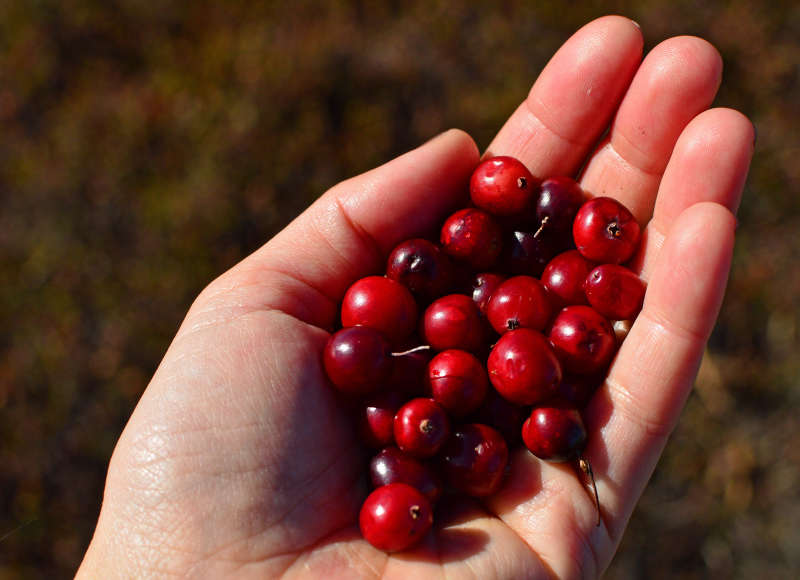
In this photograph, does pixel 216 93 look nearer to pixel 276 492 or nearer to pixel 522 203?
pixel 522 203

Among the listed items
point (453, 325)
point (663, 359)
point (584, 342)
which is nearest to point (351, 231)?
point (453, 325)

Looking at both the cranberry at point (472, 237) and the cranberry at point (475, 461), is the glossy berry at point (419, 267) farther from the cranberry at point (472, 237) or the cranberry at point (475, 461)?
the cranberry at point (475, 461)

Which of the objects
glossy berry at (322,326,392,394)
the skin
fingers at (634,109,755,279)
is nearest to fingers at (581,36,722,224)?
the skin

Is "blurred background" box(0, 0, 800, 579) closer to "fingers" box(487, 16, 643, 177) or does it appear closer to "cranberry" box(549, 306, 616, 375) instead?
"fingers" box(487, 16, 643, 177)

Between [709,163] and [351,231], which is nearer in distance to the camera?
[709,163]

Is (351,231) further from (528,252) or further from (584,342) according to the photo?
(584,342)

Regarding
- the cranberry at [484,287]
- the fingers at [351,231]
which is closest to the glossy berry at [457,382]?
the cranberry at [484,287]
